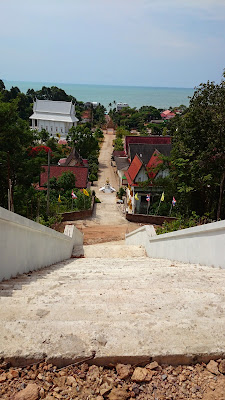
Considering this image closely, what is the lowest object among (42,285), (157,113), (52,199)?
(52,199)

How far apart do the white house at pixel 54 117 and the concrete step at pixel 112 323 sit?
207ft

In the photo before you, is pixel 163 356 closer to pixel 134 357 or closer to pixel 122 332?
pixel 134 357

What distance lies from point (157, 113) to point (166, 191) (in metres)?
68.9

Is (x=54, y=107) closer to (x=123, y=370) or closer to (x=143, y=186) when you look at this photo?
(x=143, y=186)

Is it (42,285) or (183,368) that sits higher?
(183,368)

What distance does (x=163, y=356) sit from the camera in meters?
2.17

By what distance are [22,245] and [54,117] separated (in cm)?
6406

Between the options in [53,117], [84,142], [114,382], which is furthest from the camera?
[53,117]

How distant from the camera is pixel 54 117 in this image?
215ft

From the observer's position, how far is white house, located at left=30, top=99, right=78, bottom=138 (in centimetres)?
6481

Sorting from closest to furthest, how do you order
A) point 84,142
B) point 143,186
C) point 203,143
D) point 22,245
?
1. point 22,245
2. point 203,143
3. point 143,186
4. point 84,142

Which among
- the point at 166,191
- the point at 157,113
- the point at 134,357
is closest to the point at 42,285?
the point at 134,357

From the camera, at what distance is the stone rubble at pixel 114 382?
1.93 metres

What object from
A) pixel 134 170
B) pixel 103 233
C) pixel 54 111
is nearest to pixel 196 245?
pixel 103 233
